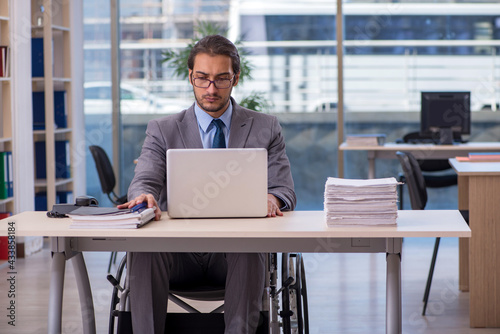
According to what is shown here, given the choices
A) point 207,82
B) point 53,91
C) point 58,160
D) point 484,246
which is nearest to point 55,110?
point 53,91

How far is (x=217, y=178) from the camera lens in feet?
7.11

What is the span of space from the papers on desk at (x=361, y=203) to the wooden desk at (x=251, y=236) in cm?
3

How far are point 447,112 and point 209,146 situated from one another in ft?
12.1

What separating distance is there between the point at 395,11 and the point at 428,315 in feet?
13.3

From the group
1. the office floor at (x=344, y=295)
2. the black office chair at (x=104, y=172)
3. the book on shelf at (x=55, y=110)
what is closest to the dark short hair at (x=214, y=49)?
the office floor at (x=344, y=295)

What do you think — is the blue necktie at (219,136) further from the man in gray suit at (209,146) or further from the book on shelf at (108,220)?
the book on shelf at (108,220)

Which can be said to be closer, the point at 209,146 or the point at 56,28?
the point at 209,146

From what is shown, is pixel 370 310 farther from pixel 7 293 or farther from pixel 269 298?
pixel 7 293

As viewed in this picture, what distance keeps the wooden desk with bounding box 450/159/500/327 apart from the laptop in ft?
5.12

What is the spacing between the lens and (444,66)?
6.99m

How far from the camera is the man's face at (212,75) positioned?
2.54 m

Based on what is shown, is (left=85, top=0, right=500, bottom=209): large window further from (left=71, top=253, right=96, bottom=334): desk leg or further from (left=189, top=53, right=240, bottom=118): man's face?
(left=71, top=253, right=96, bottom=334): desk leg

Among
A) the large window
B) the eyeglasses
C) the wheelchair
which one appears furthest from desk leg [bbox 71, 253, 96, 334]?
the large window

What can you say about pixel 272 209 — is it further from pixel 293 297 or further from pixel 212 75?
pixel 212 75
